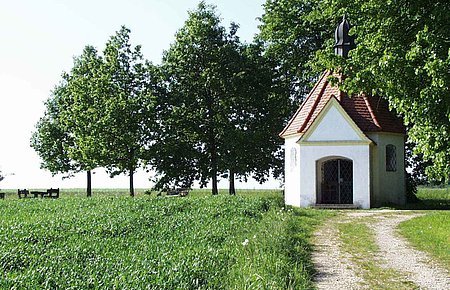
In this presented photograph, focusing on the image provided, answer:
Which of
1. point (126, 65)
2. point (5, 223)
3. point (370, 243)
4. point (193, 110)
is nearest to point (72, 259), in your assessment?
point (5, 223)

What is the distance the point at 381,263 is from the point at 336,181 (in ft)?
52.8

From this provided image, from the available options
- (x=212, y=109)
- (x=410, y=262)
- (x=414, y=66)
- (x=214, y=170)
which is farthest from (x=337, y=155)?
(x=410, y=262)

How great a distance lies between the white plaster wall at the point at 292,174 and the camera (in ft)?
88.3

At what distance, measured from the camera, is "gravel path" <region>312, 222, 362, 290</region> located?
9.51 metres

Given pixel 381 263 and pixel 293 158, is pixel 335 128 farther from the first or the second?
pixel 381 263

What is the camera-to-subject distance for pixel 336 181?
27.3 metres

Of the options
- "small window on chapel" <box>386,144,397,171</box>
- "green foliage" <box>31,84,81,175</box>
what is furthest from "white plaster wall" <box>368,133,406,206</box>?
"green foliage" <box>31,84,81,175</box>

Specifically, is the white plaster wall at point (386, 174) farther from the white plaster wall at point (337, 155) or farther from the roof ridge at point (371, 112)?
the white plaster wall at point (337, 155)

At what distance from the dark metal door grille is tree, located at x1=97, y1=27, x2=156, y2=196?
14.3 m

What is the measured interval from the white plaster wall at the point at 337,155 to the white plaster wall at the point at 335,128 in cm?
38

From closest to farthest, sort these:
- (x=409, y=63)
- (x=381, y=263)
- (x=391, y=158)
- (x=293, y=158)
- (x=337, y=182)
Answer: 1. (x=381, y=263)
2. (x=409, y=63)
3. (x=337, y=182)
4. (x=293, y=158)
5. (x=391, y=158)

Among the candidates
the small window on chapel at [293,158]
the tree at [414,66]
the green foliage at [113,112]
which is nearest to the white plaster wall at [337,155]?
the small window on chapel at [293,158]

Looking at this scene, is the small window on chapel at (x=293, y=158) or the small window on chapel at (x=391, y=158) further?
the small window on chapel at (x=391, y=158)

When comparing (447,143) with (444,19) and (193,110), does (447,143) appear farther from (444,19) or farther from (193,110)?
(193,110)
